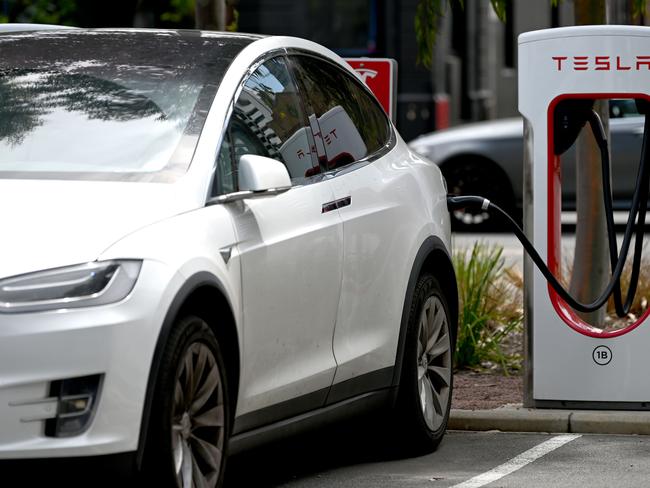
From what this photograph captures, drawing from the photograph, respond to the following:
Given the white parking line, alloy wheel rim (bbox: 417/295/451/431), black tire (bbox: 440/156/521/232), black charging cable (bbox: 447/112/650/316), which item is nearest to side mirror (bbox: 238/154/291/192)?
the white parking line

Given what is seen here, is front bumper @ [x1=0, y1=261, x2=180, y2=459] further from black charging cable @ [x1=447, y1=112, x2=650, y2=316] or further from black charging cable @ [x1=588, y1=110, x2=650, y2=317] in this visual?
black charging cable @ [x1=588, y1=110, x2=650, y2=317]

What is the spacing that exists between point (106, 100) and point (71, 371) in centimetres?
148

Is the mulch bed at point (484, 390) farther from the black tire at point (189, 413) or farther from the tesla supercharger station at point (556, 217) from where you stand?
the black tire at point (189, 413)

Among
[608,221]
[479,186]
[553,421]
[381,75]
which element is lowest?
[479,186]

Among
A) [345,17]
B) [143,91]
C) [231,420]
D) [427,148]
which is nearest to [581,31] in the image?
[143,91]

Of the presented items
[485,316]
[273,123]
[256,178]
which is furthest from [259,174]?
[485,316]

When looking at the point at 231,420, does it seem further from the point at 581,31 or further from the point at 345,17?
→ the point at 345,17

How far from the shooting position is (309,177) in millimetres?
6316

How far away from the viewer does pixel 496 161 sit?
755 inches

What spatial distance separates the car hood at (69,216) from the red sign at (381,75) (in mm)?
4415

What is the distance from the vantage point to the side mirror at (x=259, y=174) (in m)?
5.56

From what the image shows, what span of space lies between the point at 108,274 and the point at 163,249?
0.25m

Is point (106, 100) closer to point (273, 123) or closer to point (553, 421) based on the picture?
point (273, 123)

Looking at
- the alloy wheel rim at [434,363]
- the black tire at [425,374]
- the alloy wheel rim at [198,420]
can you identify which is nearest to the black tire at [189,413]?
the alloy wheel rim at [198,420]
